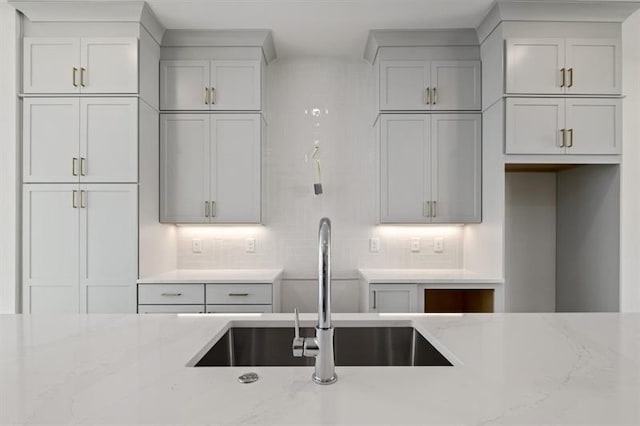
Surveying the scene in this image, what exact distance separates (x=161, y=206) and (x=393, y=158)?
5.96 ft

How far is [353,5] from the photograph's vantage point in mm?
2668

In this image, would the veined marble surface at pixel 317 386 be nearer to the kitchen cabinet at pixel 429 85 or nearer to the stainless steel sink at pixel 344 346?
the stainless steel sink at pixel 344 346

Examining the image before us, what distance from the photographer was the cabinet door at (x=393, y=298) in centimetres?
281

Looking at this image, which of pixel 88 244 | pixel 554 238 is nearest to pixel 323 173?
pixel 88 244

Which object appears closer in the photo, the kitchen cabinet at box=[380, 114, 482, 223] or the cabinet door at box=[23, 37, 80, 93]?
the cabinet door at box=[23, 37, 80, 93]

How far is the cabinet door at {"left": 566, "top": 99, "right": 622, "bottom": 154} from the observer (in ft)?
8.68

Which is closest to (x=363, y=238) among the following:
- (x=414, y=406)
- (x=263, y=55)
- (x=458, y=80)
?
(x=458, y=80)

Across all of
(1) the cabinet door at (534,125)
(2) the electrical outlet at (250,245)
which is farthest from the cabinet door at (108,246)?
(1) the cabinet door at (534,125)

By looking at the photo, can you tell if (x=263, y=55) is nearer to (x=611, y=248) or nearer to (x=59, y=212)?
(x=59, y=212)

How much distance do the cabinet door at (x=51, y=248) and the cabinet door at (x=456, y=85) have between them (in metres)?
2.70

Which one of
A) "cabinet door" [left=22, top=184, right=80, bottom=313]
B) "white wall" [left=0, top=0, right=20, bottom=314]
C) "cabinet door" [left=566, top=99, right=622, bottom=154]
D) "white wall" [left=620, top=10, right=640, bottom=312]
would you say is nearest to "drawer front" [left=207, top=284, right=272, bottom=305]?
"cabinet door" [left=22, top=184, right=80, bottom=313]

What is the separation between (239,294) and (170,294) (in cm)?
47

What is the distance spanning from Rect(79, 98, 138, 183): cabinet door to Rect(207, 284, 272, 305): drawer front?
94 centimetres

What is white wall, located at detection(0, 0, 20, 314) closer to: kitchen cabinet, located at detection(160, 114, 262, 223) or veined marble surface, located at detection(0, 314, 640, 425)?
kitchen cabinet, located at detection(160, 114, 262, 223)
